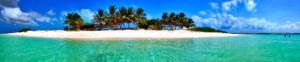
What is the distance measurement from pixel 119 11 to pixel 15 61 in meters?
37.7

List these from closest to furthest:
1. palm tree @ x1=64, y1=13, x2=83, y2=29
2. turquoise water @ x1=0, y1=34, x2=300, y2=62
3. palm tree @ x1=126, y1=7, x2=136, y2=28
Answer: turquoise water @ x1=0, y1=34, x2=300, y2=62 < palm tree @ x1=126, y1=7, x2=136, y2=28 < palm tree @ x1=64, y1=13, x2=83, y2=29

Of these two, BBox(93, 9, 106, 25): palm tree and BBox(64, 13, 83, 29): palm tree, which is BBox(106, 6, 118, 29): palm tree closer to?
BBox(93, 9, 106, 25): palm tree

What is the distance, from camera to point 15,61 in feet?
17.6

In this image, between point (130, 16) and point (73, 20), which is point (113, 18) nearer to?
point (130, 16)

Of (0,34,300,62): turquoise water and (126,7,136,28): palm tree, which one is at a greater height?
(126,7,136,28): palm tree

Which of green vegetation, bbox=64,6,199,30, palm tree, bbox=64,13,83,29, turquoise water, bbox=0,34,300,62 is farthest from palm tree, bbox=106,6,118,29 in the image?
turquoise water, bbox=0,34,300,62

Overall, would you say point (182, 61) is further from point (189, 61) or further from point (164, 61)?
point (164, 61)

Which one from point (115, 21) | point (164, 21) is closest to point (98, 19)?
point (115, 21)

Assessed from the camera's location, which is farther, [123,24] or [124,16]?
[123,24]

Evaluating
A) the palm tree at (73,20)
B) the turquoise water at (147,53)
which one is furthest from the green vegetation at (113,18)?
the turquoise water at (147,53)

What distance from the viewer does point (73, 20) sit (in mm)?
46719

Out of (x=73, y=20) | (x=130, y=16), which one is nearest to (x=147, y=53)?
(x=130, y=16)

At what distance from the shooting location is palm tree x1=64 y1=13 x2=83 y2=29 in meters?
46.5

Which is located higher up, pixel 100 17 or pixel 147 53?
pixel 100 17
